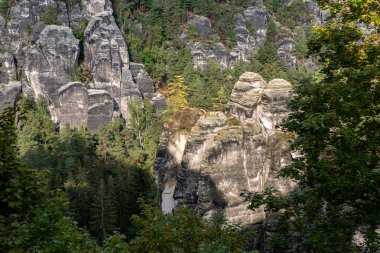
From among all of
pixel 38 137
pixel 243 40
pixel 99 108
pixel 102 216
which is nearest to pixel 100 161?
pixel 38 137

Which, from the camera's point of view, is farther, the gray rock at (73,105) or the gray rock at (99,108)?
the gray rock at (73,105)

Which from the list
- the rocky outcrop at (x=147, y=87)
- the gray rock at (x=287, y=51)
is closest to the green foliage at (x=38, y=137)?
the rocky outcrop at (x=147, y=87)

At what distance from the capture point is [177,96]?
177ft

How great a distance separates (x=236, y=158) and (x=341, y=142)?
18815mm

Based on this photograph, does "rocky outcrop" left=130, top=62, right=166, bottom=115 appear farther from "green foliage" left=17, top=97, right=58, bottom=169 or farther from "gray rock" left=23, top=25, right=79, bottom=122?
"green foliage" left=17, top=97, right=58, bottom=169

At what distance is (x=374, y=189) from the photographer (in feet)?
30.8

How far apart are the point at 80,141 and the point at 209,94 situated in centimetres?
1667

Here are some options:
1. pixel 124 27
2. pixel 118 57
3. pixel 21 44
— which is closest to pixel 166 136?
pixel 118 57

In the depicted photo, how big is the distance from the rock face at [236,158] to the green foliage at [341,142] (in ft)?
50.0

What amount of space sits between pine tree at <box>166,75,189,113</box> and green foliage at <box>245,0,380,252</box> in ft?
128

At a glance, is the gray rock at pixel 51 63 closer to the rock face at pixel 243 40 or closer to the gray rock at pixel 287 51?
the rock face at pixel 243 40

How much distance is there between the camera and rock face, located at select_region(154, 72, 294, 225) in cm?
2667

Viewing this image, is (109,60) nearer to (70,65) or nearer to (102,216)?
(70,65)

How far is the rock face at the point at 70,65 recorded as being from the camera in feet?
182
